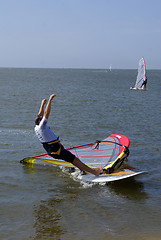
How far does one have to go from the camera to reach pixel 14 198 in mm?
7129

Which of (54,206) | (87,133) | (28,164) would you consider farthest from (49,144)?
(87,133)

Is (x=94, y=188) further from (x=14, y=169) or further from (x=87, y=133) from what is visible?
(x=87, y=133)

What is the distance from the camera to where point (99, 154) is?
9688 millimetres

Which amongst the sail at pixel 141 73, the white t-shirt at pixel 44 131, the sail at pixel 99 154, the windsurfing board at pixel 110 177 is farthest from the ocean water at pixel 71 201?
the sail at pixel 141 73

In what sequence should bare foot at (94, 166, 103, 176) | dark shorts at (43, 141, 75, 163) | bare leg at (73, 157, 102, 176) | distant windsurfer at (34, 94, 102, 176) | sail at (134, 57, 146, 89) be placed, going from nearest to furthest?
distant windsurfer at (34, 94, 102, 176), dark shorts at (43, 141, 75, 163), bare leg at (73, 157, 102, 176), bare foot at (94, 166, 103, 176), sail at (134, 57, 146, 89)

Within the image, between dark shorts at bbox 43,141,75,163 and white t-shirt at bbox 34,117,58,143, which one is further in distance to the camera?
dark shorts at bbox 43,141,75,163

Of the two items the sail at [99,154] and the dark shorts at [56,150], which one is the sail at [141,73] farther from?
the dark shorts at [56,150]

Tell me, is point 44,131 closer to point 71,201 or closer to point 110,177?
point 71,201

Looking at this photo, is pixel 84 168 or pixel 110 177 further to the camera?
pixel 110 177

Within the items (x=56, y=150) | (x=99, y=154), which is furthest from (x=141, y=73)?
(x=56, y=150)

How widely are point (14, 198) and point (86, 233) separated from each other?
214cm

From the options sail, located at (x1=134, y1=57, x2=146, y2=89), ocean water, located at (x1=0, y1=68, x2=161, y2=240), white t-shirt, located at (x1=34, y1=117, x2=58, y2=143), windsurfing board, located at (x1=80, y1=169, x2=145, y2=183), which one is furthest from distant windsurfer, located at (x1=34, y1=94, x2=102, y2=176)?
sail, located at (x1=134, y1=57, x2=146, y2=89)

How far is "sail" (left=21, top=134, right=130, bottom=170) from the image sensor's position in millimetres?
9005

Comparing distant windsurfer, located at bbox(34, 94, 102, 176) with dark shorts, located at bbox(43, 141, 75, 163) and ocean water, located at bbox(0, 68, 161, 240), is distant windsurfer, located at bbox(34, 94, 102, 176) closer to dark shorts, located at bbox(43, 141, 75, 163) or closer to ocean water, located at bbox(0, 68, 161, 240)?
dark shorts, located at bbox(43, 141, 75, 163)
